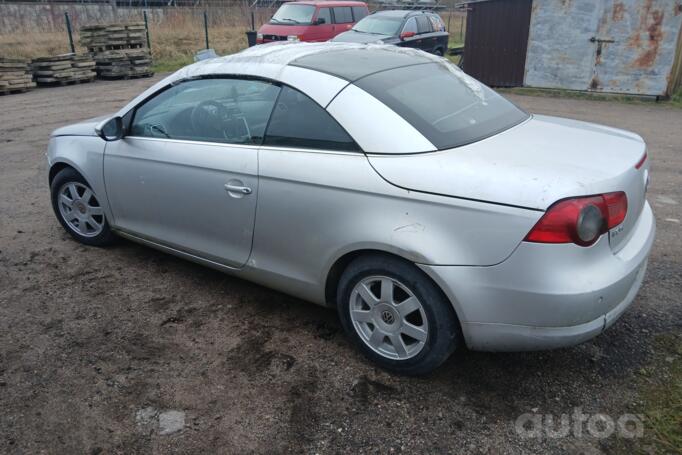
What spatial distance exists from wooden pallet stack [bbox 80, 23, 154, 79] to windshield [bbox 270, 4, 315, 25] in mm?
4027

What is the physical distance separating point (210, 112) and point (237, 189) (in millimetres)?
682

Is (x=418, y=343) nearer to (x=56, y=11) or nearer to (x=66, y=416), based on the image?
(x=66, y=416)

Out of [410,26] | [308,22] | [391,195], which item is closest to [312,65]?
[391,195]

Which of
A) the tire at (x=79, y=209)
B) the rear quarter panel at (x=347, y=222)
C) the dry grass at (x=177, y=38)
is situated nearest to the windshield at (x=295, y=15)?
the dry grass at (x=177, y=38)

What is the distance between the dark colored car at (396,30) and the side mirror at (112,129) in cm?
1088

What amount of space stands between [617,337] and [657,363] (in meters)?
0.27

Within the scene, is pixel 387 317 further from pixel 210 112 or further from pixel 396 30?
pixel 396 30

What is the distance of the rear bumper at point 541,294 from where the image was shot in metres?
2.42

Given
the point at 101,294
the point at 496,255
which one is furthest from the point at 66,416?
the point at 496,255

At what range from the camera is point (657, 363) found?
3.00 m

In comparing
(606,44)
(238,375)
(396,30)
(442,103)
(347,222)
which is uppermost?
(442,103)

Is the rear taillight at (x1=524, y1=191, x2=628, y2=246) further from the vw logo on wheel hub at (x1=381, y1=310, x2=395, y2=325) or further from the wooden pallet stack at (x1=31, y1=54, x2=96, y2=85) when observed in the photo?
the wooden pallet stack at (x1=31, y1=54, x2=96, y2=85)

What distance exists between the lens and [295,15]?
16.7m

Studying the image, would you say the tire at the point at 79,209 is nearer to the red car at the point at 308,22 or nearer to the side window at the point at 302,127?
the side window at the point at 302,127
